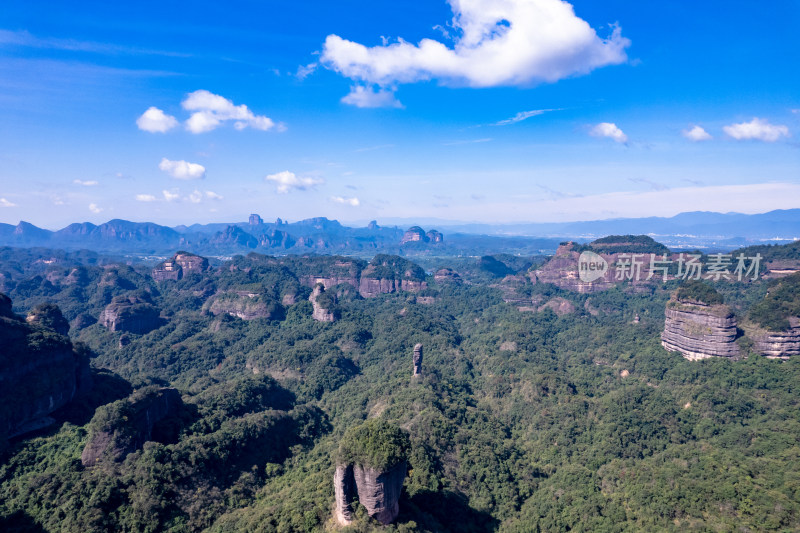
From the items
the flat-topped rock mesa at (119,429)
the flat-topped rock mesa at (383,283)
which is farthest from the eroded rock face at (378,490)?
the flat-topped rock mesa at (383,283)

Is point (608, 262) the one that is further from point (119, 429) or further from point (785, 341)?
point (119, 429)

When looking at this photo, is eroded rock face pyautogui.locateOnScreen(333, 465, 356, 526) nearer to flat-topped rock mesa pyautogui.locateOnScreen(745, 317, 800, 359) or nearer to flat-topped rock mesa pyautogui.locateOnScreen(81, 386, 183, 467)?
flat-topped rock mesa pyautogui.locateOnScreen(81, 386, 183, 467)

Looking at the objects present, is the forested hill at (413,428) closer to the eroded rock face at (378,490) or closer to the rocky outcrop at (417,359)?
the eroded rock face at (378,490)

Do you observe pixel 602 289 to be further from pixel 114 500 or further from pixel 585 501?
pixel 114 500

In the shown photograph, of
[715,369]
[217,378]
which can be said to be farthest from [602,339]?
[217,378]

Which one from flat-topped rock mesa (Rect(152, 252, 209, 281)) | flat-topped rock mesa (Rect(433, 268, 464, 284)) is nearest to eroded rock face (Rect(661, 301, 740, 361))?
flat-topped rock mesa (Rect(433, 268, 464, 284))

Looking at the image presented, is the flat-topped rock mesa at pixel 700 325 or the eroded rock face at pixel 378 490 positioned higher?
the flat-topped rock mesa at pixel 700 325
